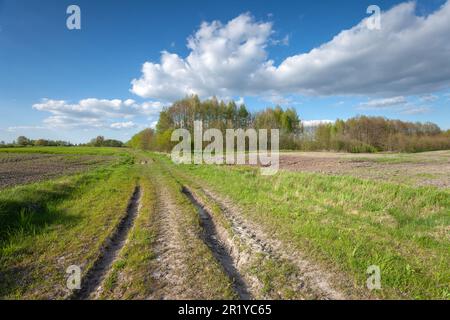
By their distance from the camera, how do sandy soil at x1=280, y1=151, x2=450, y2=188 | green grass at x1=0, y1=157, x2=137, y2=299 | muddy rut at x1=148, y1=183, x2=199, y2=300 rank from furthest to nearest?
sandy soil at x1=280, y1=151, x2=450, y2=188 < green grass at x1=0, y1=157, x2=137, y2=299 < muddy rut at x1=148, y1=183, x2=199, y2=300

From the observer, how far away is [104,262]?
4738 mm

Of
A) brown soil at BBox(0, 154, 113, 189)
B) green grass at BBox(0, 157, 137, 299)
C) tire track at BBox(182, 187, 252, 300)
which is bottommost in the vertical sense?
tire track at BBox(182, 187, 252, 300)

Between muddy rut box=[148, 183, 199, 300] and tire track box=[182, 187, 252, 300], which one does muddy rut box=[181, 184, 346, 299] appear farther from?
muddy rut box=[148, 183, 199, 300]

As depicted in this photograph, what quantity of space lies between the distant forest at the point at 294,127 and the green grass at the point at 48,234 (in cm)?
4430

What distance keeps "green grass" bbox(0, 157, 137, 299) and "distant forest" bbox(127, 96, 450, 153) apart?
4430 cm

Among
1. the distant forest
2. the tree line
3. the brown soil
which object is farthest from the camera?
the tree line

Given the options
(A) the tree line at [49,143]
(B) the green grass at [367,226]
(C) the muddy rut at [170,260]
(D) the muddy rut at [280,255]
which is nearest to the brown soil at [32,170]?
(C) the muddy rut at [170,260]

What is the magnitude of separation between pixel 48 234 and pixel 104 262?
2.61 meters

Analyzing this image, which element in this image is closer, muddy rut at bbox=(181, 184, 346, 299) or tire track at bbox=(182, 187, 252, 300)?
muddy rut at bbox=(181, 184, 346, 299)

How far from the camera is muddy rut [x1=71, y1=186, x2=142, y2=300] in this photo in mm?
3779

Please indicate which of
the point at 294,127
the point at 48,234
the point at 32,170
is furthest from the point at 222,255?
the point at 294,127

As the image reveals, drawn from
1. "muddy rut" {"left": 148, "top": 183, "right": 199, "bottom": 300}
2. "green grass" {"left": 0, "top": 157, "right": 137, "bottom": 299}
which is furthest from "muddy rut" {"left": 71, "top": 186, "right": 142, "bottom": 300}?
"muddy rut" {"left": 148, "top": 183, "right": 199, "bottom": 300}

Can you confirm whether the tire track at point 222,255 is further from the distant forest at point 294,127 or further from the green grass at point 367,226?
the distant forest at point 294,127

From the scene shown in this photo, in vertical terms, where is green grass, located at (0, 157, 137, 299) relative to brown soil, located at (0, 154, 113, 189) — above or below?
below
